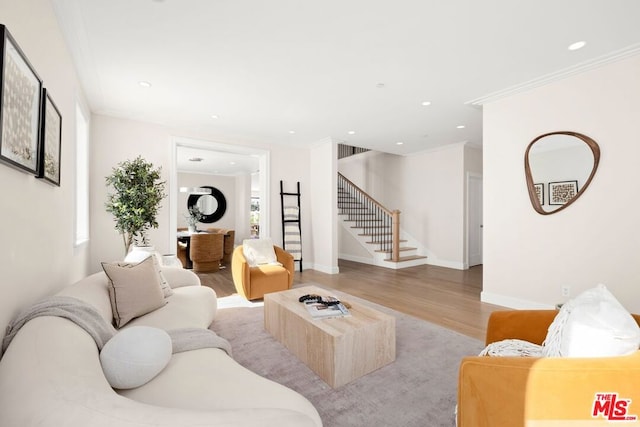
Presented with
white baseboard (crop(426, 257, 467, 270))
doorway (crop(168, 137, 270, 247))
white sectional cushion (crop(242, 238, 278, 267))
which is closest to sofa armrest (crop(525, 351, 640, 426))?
white sectional cushion (crop(242, 238, 278, 267))

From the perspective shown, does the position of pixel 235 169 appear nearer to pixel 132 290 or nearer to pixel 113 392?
pixel 132 290

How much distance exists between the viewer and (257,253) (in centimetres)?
409

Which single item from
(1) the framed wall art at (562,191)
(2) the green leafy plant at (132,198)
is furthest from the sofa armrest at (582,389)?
(2) the green leafy plant at (132,198)

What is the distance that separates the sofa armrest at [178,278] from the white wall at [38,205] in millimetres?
764

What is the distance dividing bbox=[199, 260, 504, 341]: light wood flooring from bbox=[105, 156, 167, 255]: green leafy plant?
141 cm

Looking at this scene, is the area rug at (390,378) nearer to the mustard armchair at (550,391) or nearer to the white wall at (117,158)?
the mustard armchair at (550,391)

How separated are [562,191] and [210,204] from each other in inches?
378

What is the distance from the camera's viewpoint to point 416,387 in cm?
188

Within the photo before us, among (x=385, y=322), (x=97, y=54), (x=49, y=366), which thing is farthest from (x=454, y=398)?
(x=97, y=54)

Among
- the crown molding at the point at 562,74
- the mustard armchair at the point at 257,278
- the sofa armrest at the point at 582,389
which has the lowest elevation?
the mustard armchair at the point at 257,278

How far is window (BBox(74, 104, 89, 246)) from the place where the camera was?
142 inches

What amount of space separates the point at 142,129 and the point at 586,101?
Answer: 18.3 ft

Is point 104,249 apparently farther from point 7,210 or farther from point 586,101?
point 586,101

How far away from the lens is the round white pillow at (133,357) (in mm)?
1125
